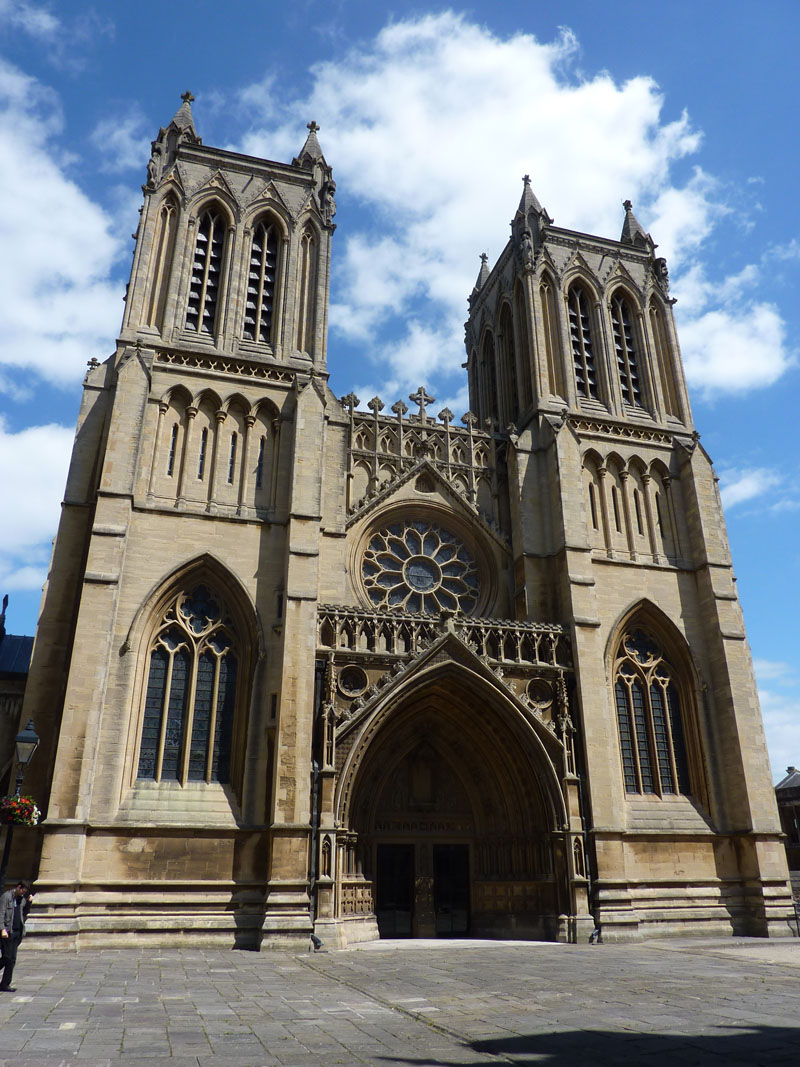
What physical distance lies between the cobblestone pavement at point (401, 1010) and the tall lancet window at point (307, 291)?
18.5 metres

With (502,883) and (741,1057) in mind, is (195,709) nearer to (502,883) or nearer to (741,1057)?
(502,883)

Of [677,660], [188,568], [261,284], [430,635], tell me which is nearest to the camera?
[188,568]

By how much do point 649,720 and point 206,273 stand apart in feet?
67.5

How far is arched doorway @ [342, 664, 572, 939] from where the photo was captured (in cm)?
2064

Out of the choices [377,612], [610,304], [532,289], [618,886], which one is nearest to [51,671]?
[377,612]

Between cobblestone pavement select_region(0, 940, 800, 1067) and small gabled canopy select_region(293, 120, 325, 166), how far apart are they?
2742 cm

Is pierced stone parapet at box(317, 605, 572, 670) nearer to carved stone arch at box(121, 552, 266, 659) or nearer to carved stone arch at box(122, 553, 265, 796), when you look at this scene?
carved stone arch at box(121, 552, 266, 659)

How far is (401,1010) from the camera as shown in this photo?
9.70 m

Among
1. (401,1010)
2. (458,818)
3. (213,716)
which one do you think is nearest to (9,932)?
(401,1010)

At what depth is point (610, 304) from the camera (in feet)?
103

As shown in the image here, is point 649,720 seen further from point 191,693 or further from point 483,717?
point 191,693

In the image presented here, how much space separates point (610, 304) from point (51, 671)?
80.6 ft

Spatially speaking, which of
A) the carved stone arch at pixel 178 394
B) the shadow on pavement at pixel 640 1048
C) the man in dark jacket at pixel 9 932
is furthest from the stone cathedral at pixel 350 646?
the shadow on pavement at pixel 640 1048

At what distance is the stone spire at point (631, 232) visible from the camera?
110 ft
